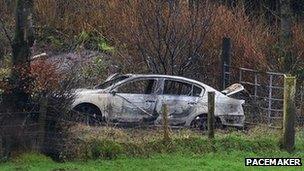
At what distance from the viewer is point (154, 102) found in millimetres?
13961

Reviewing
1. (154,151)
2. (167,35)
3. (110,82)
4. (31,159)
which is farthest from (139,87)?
(31,159)

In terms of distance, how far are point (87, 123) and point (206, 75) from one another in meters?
7.66

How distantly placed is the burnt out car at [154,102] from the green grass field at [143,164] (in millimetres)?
2667

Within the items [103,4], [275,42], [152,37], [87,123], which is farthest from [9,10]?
[87,123]

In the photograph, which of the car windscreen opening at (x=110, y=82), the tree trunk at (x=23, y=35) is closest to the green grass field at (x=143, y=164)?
the tree trunk at (x=23, y=35)

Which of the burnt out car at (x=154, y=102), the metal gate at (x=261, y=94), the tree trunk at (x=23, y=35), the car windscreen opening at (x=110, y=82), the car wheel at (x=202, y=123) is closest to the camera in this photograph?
the tree trunk at (x=23, y=35)

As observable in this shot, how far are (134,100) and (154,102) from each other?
483 mm

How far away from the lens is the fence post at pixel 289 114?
36.4ft

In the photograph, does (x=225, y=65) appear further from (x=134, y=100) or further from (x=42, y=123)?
(x=42, y=123)

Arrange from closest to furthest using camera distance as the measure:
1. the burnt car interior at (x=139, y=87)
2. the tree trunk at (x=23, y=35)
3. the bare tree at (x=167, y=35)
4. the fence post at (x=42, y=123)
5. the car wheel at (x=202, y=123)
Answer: the fence post at (x=42, y=123) < the tree trunk at (x=23, y=35) < the car wheel at (x=202, y=123) < the burnt car interior at (x=139, y=87) < the bare tree at (x=167, y=35)

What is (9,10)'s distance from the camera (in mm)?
23453

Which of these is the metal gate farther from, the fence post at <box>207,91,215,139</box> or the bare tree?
the fence post at <box>207,91,215,139</box>

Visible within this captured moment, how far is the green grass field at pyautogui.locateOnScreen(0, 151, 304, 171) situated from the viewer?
32.0ft

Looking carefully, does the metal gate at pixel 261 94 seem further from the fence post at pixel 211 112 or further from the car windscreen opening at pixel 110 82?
the car windscreen opening at pixel 110 82
